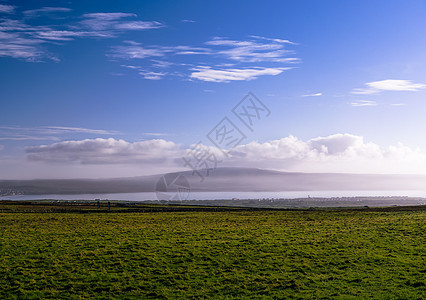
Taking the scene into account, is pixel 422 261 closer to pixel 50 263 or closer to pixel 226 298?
pixel 226 298

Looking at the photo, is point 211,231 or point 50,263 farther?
point 211,231

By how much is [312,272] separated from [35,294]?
20.5m

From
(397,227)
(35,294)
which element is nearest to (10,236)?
(35,294)

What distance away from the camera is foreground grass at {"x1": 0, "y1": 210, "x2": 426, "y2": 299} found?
23.5m

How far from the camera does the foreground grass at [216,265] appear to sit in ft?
77.0

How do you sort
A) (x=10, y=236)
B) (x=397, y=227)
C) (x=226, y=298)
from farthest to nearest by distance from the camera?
(x=397, y=227) < (x=10, y=236) < (x=226, y=298)

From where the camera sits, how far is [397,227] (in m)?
47.1

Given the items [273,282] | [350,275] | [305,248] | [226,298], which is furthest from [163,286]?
[305,248]

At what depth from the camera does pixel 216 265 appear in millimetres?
29531

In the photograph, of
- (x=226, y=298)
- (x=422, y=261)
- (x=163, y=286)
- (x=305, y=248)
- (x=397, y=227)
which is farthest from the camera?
(x=397, y=227)

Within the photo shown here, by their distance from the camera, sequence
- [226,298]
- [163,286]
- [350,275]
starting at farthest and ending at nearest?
1. [350,275]
2. [163,286]
3. [226,298]

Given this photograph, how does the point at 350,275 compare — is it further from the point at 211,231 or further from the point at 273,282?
the point at 211,231

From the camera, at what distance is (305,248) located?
3491 centimetres

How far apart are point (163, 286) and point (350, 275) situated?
1443 cm
